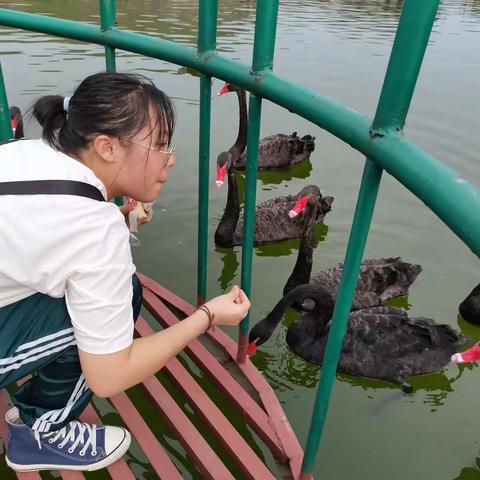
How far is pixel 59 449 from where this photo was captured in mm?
1657

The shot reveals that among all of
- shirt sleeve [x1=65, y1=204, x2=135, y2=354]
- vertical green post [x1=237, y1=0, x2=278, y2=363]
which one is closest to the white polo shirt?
shirt sleeve [x1=65, y1=204, x2=135, y2=354]

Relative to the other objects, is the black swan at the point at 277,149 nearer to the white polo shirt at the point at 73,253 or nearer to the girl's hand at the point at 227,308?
the girl's hand at the point at 227,308

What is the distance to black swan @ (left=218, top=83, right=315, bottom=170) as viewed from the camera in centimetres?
531

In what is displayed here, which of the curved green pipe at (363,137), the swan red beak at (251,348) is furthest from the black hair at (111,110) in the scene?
the swan red beak at (251,348)

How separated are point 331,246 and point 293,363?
1.58 metres

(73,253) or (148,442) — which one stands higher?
(73,253)

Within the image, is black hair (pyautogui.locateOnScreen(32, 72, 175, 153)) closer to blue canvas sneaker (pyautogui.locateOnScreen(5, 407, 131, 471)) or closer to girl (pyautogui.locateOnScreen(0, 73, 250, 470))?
girl (pyautogui.locateOnScreen(0, 73, 250, 470))

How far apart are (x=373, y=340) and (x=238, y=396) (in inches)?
Result: 46.3

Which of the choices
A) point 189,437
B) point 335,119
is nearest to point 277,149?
point 189,437

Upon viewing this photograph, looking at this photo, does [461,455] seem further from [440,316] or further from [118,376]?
[118,376]

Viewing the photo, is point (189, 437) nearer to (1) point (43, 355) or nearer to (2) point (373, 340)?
(1) point (43, 355)

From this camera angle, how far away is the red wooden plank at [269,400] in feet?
5.75

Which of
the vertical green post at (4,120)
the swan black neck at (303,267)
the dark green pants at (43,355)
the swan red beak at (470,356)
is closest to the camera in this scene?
the dark green pants at (43,355)

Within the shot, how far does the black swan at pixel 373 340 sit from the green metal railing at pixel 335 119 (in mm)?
772
